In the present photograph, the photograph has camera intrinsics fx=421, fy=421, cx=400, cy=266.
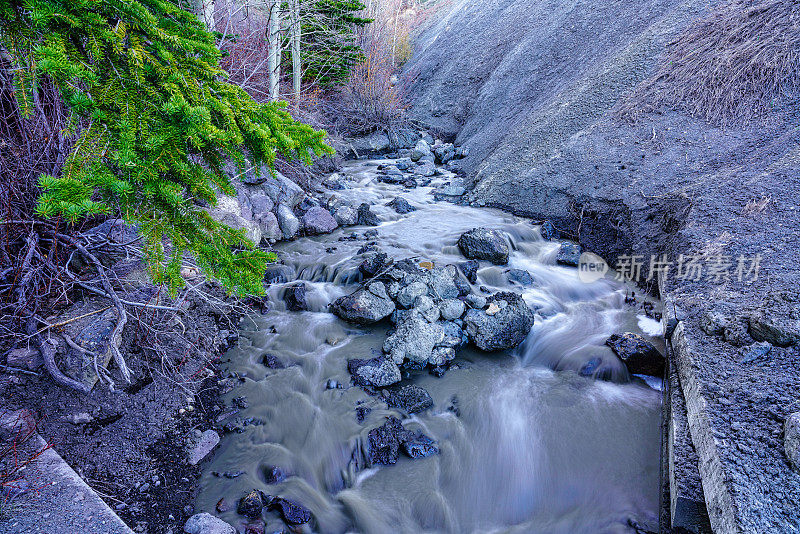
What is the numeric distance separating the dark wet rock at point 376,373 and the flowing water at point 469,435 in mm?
130

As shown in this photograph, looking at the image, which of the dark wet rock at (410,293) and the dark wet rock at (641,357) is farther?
the dark wet rock at (410,293)

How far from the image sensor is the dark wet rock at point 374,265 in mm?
5988

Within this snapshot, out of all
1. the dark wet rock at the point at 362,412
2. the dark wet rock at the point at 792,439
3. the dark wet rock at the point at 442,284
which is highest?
the dark wet rock at the point at 792,439

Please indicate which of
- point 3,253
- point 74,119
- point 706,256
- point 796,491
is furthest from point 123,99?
point 706,256

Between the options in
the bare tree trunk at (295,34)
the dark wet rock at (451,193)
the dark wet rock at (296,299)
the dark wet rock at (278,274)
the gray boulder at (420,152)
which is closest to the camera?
the dark wet rock at (296,299)

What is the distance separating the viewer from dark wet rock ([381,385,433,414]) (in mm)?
3967

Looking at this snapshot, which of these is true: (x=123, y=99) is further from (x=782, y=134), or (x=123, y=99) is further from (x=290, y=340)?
(x=782, y=134)

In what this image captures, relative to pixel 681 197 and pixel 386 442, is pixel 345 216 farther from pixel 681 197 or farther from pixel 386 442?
pixel 681 197

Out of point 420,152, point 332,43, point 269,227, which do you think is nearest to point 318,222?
point 269,227

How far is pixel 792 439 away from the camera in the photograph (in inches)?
91.5

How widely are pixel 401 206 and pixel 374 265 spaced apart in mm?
3258

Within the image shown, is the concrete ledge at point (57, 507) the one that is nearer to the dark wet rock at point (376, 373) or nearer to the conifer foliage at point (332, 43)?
the dark wet rock at point (376, 373)

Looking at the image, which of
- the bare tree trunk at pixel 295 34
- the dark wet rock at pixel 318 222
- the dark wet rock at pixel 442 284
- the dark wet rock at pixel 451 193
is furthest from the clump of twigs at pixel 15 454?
the bare tree trunk at pixel 295 34

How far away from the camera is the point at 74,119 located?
2080 millimetres
